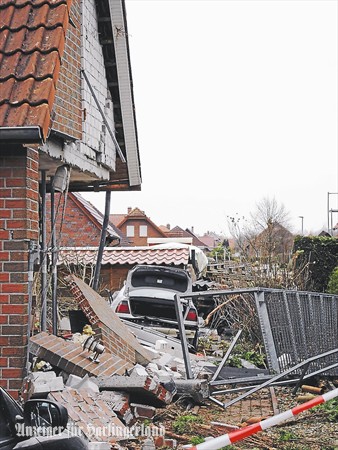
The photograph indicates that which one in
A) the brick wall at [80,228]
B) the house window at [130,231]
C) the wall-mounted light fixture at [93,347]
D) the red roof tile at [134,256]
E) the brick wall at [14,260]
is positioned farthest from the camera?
the house window at [130,231]

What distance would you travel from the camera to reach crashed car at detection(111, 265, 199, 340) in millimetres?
14125

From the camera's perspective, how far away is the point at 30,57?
6.73 metres

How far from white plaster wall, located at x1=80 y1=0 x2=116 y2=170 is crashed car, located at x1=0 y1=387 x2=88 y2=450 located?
6.20 metres

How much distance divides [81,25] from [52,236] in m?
2.88

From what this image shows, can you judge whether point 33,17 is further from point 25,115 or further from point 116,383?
point 116,383

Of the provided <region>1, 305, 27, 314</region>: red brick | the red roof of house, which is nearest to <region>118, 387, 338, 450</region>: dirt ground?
<region>1, 305, 27, 314</region>: red brick

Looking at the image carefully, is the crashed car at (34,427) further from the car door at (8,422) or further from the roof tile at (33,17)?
Answer: the roof tile at (33,17)

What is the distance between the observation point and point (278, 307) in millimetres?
9844

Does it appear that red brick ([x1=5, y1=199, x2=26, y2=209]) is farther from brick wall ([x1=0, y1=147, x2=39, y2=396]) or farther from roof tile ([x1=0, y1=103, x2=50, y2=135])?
roof tile ([x1=0, y1=103, x2=50, y2=135])

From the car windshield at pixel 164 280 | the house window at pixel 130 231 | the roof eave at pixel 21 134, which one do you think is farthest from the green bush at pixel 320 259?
the house window at pixel 130 231

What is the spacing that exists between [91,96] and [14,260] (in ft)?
12.5

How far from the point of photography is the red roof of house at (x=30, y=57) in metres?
6.23

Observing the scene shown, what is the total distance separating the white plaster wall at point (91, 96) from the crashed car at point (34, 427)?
20.3 ft

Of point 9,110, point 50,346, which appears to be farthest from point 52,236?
point 9,110
